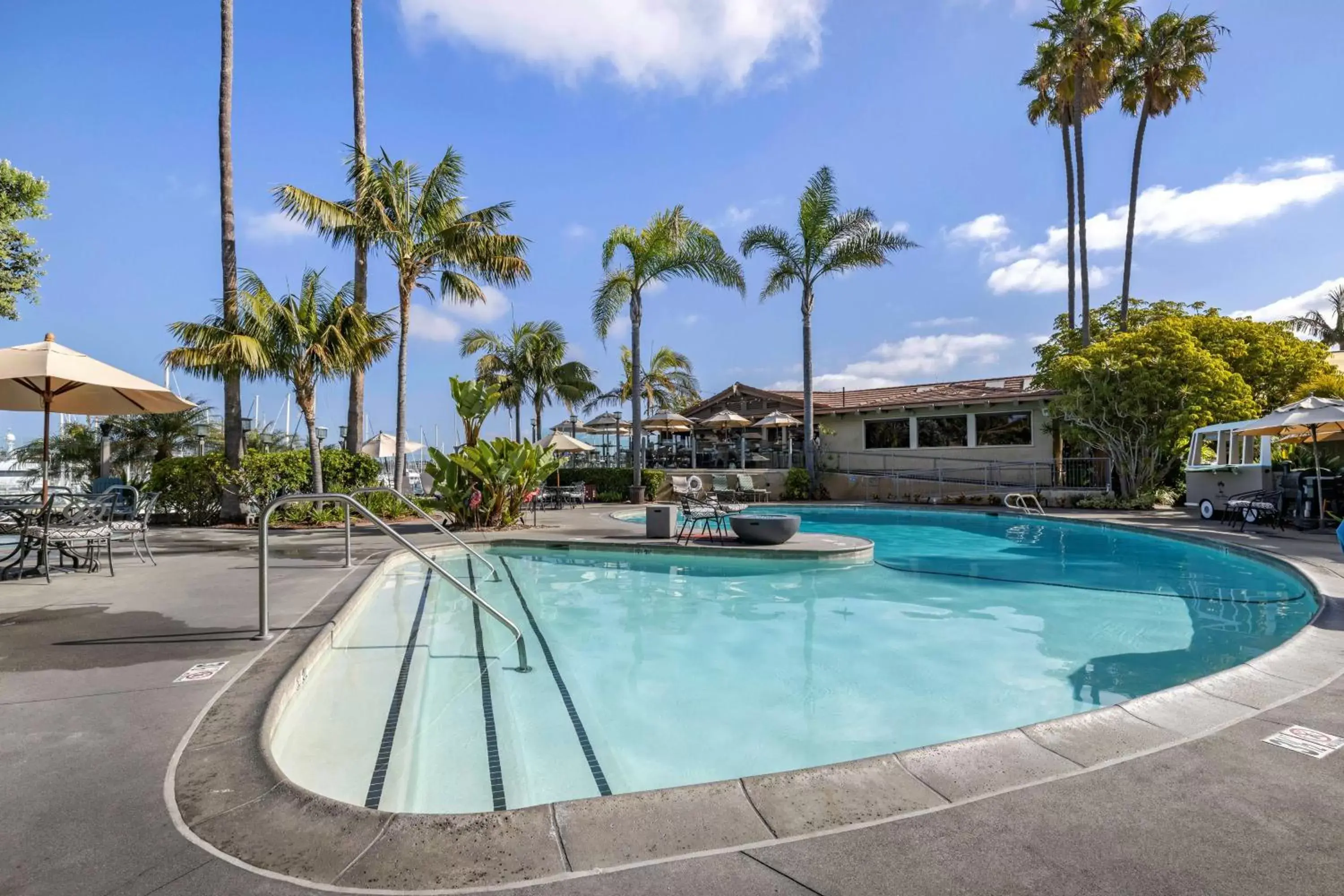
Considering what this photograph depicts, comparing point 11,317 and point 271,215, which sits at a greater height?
point 271,215

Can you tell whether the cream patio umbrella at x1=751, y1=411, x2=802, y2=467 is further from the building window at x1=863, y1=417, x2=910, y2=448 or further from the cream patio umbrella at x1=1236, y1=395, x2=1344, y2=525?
the cream patio umbrella at x1=1236, y1=395, x2=1344, y2=525

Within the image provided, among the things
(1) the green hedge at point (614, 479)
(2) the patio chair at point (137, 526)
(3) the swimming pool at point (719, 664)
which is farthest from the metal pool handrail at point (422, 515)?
(1) the green hedge at point (614, 479)

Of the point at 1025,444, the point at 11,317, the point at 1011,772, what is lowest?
the point at 1011,772

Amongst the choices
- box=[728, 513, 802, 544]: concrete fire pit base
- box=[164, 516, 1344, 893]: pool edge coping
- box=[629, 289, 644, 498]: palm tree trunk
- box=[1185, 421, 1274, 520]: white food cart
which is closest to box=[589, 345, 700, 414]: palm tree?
box=[629, 289, 644, 498]: palm tree trunk

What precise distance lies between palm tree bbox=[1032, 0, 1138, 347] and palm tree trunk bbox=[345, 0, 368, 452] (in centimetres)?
2261

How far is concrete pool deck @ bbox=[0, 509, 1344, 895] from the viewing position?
2.07 metres

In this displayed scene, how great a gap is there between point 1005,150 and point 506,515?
1790cm

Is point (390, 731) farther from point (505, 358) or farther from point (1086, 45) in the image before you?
point (505, 358)

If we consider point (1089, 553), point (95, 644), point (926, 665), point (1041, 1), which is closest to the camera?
point (95, 644)

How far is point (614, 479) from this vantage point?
24547mm

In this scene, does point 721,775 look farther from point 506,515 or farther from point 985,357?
point 985,357

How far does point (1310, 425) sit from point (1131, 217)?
1704 centimetres

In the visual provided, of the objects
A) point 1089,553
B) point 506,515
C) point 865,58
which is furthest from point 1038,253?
point 506,515

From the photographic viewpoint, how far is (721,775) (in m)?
3.94
